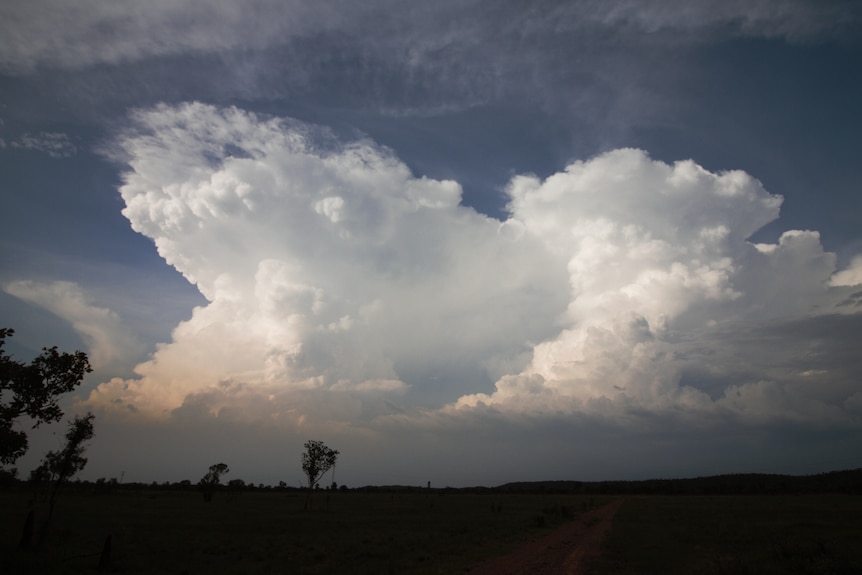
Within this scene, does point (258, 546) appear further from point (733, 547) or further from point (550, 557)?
point (733, 547)

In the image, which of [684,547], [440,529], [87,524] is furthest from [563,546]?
[87,524]

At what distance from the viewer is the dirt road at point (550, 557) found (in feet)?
74.8

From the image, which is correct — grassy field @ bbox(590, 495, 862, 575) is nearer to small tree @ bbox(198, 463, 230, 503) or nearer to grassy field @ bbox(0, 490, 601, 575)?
grassy field @ bbox(0, 490, 601, 575)

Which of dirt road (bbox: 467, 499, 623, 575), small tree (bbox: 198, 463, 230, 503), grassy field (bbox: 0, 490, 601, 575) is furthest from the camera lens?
small tree (bbox: 198, 463, 230, 503)

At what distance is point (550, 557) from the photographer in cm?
2706

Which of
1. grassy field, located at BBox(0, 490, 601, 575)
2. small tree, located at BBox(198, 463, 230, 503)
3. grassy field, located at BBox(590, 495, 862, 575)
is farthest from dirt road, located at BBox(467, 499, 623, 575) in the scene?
small tree, located at BBox(198, 463, 230, 503)

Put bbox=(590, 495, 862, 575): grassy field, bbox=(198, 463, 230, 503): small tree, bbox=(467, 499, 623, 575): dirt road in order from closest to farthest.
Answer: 1. bbox=(590, 495, 862, 575): grassy field
2. bbox=(467, 499, 623, 575): dirt road
3. bbox=(198, 463, 230, 503): small tree

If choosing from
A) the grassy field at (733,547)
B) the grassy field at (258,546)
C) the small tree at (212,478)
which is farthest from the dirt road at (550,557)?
the small tree at (212,478)

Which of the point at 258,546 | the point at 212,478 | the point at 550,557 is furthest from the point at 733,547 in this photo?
the point at 212,478

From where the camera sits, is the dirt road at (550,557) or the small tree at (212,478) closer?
the dirt road at (550,557)

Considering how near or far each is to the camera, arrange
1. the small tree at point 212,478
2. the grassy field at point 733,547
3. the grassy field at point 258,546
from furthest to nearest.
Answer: the small tree at point 212,478
the grassy field at point 258,546
the grassy field at point 733,547

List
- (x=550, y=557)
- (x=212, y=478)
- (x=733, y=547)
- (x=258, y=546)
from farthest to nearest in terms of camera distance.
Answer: (x=212, y=478) < (x=258, y=546) < (x=733, y=547) < (x=550, y=557)

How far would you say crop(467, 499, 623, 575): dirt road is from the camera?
22797mm

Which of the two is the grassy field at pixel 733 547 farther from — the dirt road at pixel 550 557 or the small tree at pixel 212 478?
the small tree at pixel 212 478
